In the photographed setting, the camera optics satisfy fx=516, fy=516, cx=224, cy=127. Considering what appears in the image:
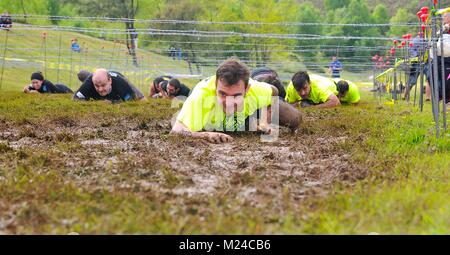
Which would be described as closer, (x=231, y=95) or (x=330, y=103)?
(x=231, y=95)

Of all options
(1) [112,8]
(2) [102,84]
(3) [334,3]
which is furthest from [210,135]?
(3) [334,3]

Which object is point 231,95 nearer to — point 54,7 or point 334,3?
point 54,7

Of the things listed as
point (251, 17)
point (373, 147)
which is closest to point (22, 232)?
Answer: point (373, 147)

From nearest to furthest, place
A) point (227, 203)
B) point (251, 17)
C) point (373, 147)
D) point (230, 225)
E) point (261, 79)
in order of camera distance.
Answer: point (230, 225) < point (227, 203) < point (373, 147) < point (261, 79) < point (251, 17)

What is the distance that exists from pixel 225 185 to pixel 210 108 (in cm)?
276

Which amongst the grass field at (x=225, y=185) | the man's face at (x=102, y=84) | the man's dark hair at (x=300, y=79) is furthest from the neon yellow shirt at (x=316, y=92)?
the grass field at (x=225, y=185)

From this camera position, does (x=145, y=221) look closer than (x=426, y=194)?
Yes

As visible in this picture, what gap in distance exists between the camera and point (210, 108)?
20.1 feet
